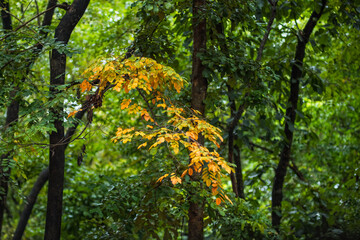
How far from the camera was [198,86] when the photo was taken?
469 cm

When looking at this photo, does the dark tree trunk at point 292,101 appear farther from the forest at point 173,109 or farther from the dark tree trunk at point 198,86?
the dark tree trunk at point 198,86

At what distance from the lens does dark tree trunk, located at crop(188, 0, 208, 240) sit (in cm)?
454

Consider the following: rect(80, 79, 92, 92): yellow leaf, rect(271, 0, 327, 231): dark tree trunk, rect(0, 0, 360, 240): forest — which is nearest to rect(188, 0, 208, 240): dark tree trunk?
rect(0, 0, 360, 240): forest

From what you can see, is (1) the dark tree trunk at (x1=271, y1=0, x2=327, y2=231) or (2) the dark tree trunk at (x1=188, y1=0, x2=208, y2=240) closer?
(2) the dark tree trunk at (x1=188, y1=0, x2=208, y2=240)

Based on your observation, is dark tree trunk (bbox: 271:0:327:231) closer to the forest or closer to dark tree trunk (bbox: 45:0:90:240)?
the forest

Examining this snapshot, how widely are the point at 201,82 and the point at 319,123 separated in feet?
17.4

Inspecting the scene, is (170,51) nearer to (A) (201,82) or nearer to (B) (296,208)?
(A) (201,82)

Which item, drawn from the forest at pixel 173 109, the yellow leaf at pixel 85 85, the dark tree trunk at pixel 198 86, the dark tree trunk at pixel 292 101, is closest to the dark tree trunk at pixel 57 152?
the forest at pixel 173 109

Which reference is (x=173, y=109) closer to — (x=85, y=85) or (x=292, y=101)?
(x=85, y=85)

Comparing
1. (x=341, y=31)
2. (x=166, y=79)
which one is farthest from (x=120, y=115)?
(x=166, y=79)

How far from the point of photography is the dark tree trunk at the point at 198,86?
4.54m

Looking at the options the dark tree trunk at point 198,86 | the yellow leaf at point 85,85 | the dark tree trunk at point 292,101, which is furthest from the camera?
the dark tree trunk at point 292,101

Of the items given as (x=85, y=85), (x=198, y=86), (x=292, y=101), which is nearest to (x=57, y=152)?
(x=85, y=85)

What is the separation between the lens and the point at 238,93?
5.49m
